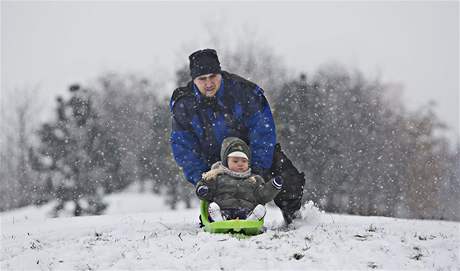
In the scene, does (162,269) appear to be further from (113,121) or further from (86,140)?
(113,121)

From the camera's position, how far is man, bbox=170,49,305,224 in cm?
728

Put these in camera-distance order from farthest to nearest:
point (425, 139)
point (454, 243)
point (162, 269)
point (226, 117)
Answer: point (425, 139) < point (226, 117) < point (454, 243) < point (162, 269)

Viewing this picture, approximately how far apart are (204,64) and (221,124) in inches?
34.1

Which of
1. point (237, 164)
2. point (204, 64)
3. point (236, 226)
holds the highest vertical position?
point (204, 64)

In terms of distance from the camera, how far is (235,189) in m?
6.80

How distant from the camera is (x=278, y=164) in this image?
24.5ft

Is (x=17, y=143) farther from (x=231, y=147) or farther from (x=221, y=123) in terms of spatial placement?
(x=231, y=147)

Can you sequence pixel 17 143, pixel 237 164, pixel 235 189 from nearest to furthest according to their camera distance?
pixel 235 189 → pixel 237 164 → pixel 17 143

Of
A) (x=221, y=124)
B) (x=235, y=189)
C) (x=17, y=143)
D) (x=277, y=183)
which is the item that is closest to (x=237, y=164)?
(x=235, y=189)

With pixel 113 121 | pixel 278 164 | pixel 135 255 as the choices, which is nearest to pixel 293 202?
pixel 278 164

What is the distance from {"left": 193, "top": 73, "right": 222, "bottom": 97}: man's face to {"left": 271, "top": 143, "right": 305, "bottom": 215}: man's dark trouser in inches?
49.4

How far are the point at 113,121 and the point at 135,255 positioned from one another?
39.2 meters

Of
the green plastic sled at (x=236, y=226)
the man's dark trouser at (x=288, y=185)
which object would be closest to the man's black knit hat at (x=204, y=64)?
the man's dark trouser at (x=288, y=185)

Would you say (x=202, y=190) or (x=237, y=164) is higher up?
(x=237, y=164)
